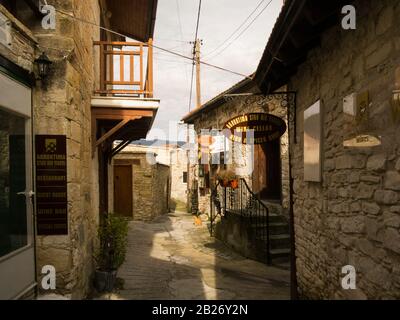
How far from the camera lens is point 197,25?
12234 mm

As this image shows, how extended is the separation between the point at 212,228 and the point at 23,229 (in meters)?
8.96

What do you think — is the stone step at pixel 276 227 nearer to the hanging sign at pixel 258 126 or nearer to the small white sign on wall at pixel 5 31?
the hanging sign at pixel 258 126

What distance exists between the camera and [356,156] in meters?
3.20

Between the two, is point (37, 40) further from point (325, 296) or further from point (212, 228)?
point (212, 228)

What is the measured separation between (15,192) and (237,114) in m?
9.26

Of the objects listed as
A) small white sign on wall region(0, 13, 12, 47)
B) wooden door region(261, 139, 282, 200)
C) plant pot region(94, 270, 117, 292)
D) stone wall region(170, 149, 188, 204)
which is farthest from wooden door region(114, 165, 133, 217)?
stone wall region(170, 149, 188, 204)

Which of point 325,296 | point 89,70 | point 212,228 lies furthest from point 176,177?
point 325,296

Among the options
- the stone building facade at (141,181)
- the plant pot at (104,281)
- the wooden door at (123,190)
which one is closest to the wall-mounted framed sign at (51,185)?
the plant pot at (104,281)

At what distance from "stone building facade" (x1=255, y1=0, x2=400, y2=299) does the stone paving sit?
1.36 meters

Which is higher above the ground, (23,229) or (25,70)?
(25,70)

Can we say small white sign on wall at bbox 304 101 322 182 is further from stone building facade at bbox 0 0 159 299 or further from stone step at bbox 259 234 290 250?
stone step at bbox 259 234 290 250

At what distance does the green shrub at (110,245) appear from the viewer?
5.55m

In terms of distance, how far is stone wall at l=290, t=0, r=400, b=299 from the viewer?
262 cm

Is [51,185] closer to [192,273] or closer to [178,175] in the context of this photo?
[192,273]
